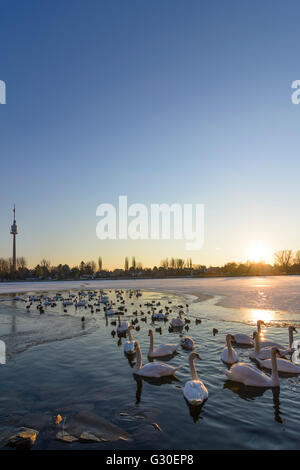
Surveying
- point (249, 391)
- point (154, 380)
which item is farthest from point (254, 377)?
point (154, 380)

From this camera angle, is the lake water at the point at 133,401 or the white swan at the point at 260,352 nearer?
the lake water at the point at 133,401

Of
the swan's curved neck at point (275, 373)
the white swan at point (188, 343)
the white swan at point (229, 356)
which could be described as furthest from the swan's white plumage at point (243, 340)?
the swan's curved neck at point (275, 373)

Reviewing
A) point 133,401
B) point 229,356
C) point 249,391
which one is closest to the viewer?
point 133,401

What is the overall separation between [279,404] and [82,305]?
2603 centimetres

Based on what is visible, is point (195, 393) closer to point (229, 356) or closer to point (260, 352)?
point (229, 356)

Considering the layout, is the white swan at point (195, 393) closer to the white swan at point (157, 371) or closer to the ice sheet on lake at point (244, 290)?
the white swan at point (157, 371)

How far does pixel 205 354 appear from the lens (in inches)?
496

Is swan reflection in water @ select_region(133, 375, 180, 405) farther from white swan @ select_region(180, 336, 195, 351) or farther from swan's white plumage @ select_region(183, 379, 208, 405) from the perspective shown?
white swan @ select_region(180, 336, 195, 351)

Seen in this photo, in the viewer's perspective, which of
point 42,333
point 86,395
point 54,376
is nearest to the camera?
point 86,395

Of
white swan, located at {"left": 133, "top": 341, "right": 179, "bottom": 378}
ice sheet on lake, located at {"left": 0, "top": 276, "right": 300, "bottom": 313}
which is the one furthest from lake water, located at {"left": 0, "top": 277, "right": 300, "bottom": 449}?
ice sheet on lake, located at {"left": 0, "top": 276, "right": 300, "bottom": 313}

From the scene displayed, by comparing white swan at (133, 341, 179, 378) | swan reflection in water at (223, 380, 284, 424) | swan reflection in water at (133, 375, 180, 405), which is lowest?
swan reflection in water at (133, 375, 180, 405)

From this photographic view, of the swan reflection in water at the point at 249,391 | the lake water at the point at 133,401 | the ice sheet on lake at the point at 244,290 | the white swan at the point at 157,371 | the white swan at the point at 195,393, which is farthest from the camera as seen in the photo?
the ice sheet on lake at the point at 244,290
